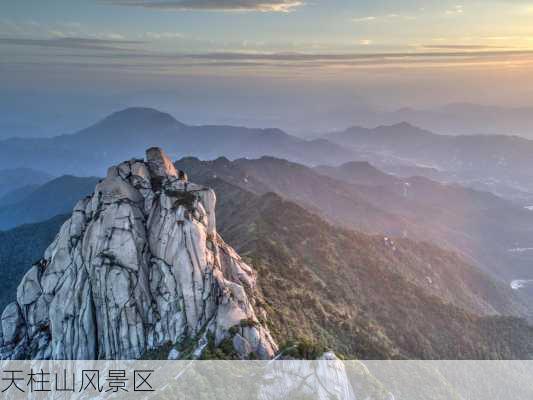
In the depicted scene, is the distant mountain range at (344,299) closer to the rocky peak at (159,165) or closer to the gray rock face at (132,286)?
the gray rock face at (132,286)

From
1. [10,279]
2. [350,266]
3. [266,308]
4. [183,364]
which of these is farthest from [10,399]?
[10,279]

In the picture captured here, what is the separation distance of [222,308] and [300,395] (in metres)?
13.5

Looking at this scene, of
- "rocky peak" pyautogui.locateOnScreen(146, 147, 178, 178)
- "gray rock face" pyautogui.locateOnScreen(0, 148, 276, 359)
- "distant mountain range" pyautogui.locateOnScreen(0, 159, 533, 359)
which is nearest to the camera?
"gray rock face" pyautogui.locateOnScreen(0, 148, 276, 359)

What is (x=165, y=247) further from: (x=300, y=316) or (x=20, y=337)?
(x=300, y=316)

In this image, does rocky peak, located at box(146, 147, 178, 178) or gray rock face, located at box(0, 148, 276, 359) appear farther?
rocky peak, located at box(146, 147, 178, 178)

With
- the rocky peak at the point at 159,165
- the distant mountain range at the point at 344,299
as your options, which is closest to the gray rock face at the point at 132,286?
the rocky peak at the point at 159,165

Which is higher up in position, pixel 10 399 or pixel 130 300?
pixel 130 300

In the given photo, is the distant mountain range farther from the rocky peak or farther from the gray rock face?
the rocky peak

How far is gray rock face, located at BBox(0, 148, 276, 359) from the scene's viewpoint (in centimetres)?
5356

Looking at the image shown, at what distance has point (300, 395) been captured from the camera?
44.8 metres

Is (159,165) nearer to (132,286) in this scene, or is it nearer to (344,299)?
(132,286)

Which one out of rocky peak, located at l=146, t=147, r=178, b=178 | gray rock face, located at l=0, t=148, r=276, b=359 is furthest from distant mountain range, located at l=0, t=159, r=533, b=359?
rocky peak, located at l=146, t=147, r=178, b=178

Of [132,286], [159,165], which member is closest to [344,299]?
[159,165]

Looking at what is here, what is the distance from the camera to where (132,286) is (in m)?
54.8
